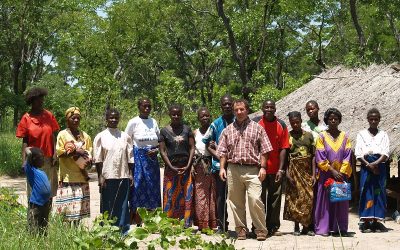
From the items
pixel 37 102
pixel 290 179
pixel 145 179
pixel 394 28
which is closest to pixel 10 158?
pixel 145 179

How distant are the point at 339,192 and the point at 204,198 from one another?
63.3 inches

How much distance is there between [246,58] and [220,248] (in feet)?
69.2

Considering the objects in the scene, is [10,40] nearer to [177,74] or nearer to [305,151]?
[177,74]

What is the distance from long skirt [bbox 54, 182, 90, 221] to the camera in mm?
6887

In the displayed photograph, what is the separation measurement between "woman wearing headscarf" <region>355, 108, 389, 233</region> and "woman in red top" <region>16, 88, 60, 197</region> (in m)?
3.65

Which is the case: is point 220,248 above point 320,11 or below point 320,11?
below

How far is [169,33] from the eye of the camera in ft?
98.2

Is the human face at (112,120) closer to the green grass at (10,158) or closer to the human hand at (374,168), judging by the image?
the human hand at (374,168)

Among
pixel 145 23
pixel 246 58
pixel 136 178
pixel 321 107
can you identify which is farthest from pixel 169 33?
pixel 136 178

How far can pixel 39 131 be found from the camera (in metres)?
7.12

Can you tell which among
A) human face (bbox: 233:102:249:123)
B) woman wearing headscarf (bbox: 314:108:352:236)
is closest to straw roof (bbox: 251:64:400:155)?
woman wearing headscarf (bbox: 314:108:352:236)

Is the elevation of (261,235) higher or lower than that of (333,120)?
lower

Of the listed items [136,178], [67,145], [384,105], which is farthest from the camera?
[384,105]

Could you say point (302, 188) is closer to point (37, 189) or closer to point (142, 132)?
point (142, 132)
